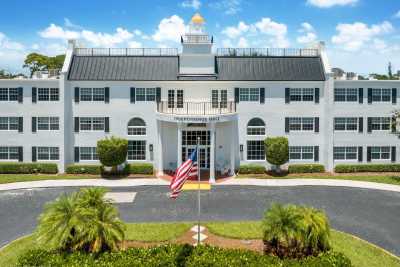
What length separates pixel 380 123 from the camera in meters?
38.7

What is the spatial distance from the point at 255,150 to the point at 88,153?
17.1 meters

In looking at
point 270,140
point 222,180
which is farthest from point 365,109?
point 222,180

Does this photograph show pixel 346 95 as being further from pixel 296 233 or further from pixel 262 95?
pixel 296 233

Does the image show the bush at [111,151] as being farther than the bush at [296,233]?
Yes

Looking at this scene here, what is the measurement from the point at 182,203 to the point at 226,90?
14723mm

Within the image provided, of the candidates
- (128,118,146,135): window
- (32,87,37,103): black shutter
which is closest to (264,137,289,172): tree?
(128,118,146,135): window

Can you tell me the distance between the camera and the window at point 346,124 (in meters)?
38.2

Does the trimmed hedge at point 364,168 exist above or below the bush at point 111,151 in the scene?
below

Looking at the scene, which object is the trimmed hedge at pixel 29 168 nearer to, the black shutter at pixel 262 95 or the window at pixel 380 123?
the black shutter at pixel 262 95

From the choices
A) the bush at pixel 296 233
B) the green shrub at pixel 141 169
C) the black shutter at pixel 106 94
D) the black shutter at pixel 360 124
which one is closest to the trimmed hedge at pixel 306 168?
the black shutter at pixel 360 124

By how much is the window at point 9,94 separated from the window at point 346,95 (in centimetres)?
3256

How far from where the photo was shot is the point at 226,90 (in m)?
37.6

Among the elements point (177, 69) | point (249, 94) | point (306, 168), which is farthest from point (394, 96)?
point (177, 69)

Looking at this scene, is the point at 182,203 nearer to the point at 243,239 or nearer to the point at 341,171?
the point at 243,239
